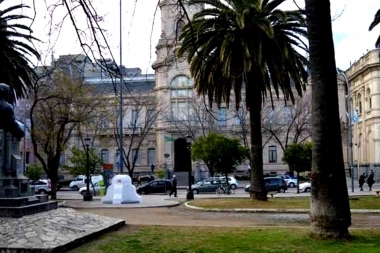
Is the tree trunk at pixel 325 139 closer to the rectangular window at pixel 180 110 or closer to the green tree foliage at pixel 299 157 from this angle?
the green tree foliage at pixel 299 157

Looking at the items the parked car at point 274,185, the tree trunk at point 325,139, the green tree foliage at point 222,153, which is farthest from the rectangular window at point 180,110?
A: the tree trunk at point 325,139

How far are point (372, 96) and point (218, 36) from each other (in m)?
46.3

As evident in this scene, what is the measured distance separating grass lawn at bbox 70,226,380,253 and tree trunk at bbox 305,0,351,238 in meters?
0.50

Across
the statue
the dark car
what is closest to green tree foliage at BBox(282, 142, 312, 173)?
the dark car

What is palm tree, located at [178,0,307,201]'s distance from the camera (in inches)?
961

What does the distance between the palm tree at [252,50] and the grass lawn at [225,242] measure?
1154 centimetres

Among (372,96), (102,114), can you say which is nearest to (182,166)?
(372,96)

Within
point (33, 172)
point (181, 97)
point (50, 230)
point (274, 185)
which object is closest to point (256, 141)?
point (50, 230)

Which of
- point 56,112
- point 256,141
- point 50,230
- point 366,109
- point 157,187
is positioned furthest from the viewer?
point 366,109

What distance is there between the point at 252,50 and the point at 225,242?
14.4 metres

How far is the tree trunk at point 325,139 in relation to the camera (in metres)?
11.4

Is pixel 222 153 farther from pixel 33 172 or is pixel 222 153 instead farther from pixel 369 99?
pixel 369 99

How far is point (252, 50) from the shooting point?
24.6 meters

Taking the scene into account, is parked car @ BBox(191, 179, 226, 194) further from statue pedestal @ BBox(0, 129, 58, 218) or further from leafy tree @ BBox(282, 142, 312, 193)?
statue pedestal @ BBox(0, 129, 58, 218)
